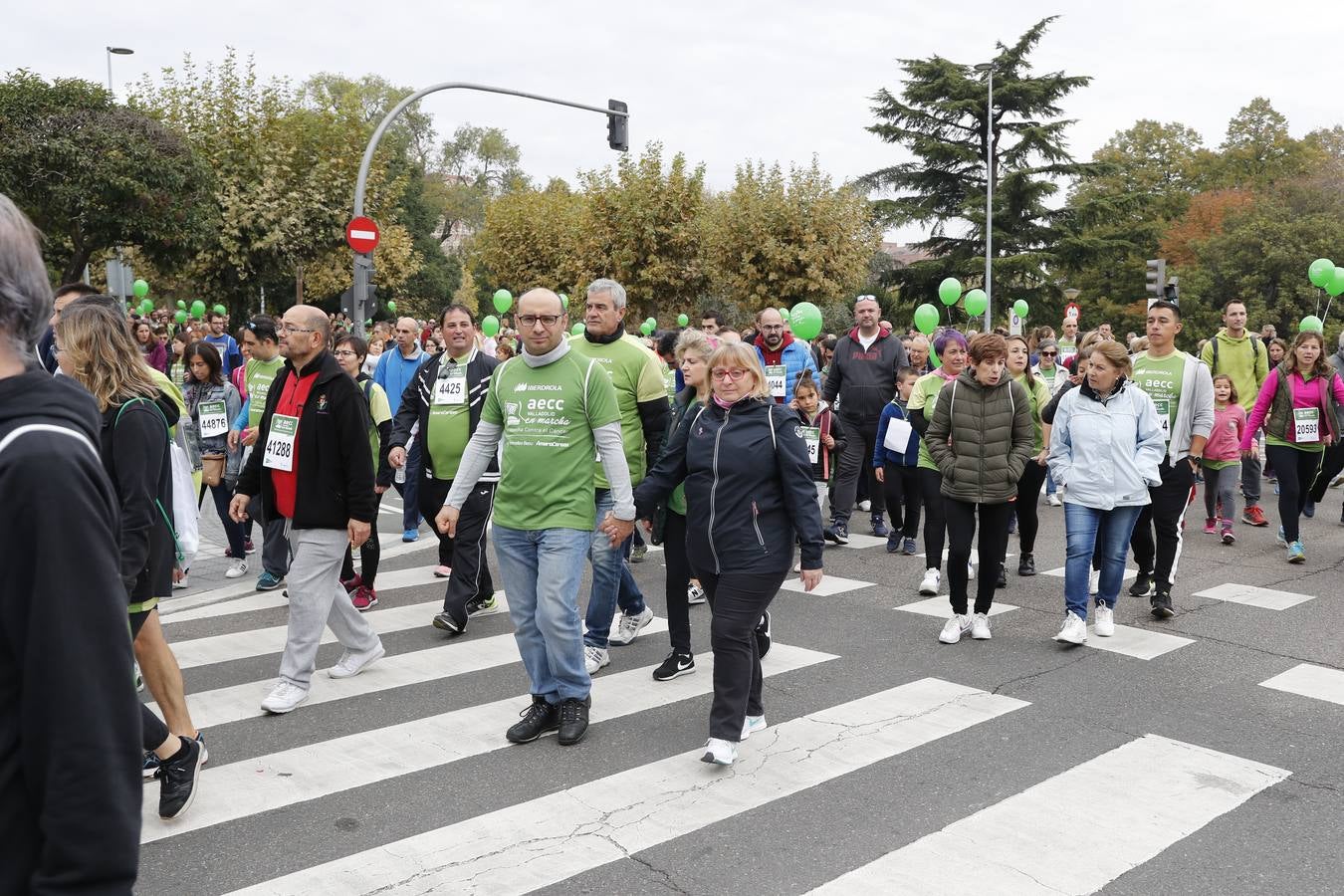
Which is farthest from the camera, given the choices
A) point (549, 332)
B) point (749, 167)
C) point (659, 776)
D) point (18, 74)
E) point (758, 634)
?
point (749, 167)

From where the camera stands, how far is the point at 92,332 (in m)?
4.29

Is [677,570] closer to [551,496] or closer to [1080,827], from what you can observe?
[551,496]

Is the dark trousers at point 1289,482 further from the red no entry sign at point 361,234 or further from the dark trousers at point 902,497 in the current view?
the red no entry sign at point 361,234

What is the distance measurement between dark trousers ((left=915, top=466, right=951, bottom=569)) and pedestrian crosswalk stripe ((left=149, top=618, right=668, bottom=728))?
3.10 metres

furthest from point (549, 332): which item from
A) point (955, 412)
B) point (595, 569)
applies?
point (955, 412)

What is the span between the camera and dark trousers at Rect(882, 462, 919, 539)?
9883 mm

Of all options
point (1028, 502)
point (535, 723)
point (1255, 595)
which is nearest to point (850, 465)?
point (1028, 502)

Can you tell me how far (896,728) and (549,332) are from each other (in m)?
2.47

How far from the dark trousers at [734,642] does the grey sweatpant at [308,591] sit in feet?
6.53

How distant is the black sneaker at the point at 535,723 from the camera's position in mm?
5090

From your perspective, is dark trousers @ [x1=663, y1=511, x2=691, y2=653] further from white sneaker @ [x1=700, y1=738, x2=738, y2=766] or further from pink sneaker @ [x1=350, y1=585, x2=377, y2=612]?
pink sneaker @ [x1=350, y1=585, x2=377, y2=612]

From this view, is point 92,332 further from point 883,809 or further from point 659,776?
point 883,809

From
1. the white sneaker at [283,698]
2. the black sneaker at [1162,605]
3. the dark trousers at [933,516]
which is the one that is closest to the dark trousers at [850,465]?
the dark trousers at [933,516]

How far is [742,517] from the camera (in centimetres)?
Result: 484
